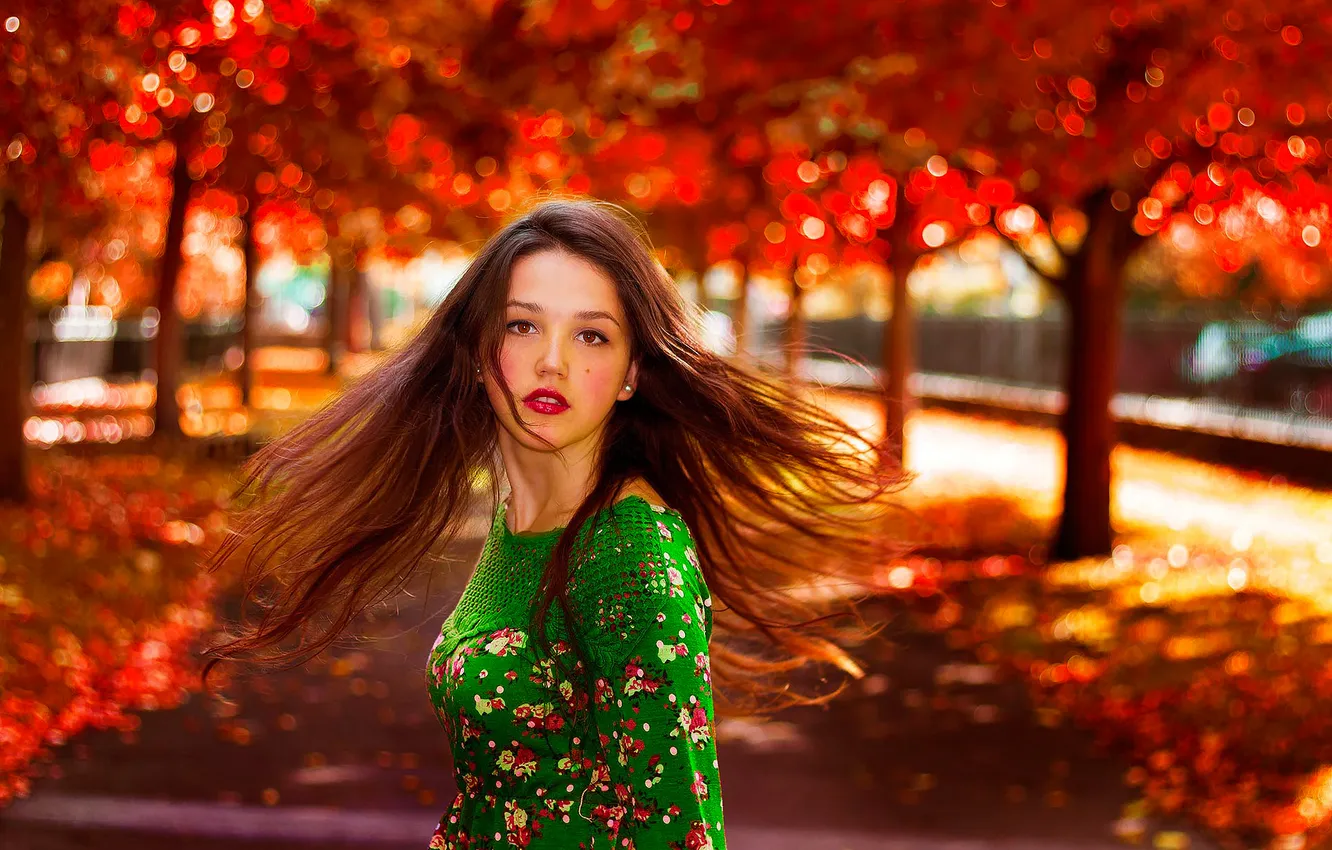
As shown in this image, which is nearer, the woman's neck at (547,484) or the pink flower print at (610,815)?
the pink flower print at (610,815)

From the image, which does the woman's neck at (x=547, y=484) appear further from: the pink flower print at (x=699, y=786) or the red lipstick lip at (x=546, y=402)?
the pink flower print at (x=699, y=786)

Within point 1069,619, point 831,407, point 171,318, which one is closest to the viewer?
point 831,407

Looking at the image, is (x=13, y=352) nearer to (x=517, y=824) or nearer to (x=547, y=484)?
(x=547, y=484)

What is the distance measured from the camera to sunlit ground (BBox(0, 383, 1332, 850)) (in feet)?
22.5

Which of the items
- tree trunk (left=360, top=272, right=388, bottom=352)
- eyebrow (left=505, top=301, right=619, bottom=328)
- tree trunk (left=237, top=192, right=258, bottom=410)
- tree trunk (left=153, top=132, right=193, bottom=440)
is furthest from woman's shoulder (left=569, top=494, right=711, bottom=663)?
tree trunk (left=360, top=272, right=388, bottom=352)

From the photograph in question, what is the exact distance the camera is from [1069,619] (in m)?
9.84

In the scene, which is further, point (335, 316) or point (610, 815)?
point (335, 316)

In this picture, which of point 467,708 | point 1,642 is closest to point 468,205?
point 1,642

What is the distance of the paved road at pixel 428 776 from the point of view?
5.84m

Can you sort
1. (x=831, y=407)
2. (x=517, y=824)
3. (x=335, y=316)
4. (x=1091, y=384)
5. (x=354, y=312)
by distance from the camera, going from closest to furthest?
(x=517, y=824), (x=831, y=407), (x=1091, y=384), (x=335, y=316), (x=354, y=312)

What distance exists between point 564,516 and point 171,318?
17079mm

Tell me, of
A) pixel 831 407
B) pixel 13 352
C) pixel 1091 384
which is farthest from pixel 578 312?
pixel 13 352

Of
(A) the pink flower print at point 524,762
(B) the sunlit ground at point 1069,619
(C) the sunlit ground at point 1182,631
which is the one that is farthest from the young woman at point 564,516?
(C) the sunlit ground at point 1182,631

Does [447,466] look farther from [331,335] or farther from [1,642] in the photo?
[331,335]
